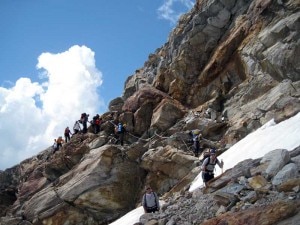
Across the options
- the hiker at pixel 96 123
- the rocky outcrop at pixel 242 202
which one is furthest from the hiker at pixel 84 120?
the rocky outcrop at pixel 242 202

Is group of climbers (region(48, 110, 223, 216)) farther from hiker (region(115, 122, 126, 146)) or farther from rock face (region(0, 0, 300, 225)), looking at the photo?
rock face (region(0, 0, 300, 225))

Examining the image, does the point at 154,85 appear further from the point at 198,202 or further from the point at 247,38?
the point at 198,202

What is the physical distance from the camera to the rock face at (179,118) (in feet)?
106

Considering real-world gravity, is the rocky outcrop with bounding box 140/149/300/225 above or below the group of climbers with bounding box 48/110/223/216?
below

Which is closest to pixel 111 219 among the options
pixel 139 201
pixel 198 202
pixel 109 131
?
pixel 139 201

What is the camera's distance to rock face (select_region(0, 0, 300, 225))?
32.3 meters

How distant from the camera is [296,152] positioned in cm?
1716

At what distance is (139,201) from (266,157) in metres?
17.7

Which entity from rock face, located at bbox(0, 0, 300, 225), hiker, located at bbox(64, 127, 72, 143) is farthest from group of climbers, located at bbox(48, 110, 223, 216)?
rock face, located at bbox(0, 0, 300, 225)

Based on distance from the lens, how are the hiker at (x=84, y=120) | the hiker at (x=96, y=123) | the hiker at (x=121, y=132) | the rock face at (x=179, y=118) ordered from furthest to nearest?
the hiker at (x=84, y=120)
the hiker at (x=96, y=123)
the hiker at (x=121, y=132)
the rock face at (x=179, y=118)

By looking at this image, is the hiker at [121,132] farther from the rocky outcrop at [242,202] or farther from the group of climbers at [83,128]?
the rocky outcrop at [242,202]

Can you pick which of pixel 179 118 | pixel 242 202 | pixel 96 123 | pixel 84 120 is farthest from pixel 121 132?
pixel 242 202

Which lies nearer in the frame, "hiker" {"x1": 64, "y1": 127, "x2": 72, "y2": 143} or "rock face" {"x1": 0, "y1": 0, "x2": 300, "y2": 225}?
"rock face" {"x1": 0, "y1": 0, "x2": 300, "y2": 225}

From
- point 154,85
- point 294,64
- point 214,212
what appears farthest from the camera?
point 154,85
